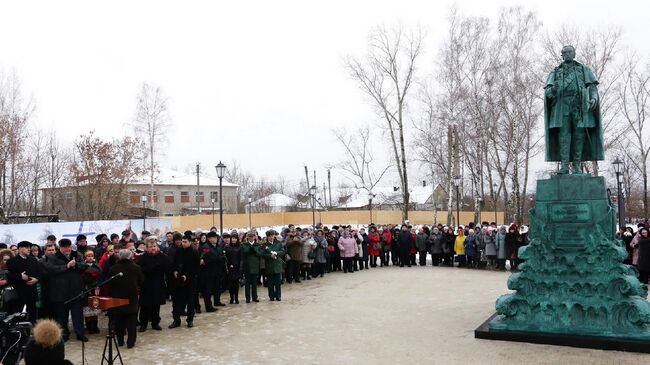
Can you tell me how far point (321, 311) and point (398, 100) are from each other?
69.3 feet

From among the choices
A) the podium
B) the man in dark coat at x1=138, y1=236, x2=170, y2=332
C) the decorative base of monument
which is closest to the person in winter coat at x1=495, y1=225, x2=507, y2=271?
the decorative base of monument

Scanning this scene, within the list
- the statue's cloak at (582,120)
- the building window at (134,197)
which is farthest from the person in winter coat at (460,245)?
the building window at (134,197)

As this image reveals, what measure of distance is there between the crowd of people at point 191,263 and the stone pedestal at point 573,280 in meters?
5.62

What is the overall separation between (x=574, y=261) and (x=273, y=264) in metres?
6.70

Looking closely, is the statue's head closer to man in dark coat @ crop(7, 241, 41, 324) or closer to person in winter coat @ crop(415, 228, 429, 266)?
man in dark coat @ crop(7, 241, 41, 324)

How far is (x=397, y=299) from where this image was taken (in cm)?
1248

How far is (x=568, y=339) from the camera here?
7.86 meters

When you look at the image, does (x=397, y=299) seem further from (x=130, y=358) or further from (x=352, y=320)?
(x=130, y=358)

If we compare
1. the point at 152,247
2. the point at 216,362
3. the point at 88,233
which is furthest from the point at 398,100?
the point at 216,362

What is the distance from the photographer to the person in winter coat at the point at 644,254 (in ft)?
46.2

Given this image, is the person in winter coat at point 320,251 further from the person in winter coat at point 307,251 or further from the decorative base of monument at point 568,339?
the decorative base of monument at point 568,339

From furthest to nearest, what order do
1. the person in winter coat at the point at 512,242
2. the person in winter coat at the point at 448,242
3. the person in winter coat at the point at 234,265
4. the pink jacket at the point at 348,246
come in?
the person in winter coat at the point at 448,242 < the pink jacket at the point at 348,246 < the person in winter coat at the point at 512,242 < the person in winter coat at the point at 234,265

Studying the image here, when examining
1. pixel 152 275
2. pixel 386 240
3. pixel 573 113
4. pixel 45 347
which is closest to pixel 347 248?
pixel 386 240

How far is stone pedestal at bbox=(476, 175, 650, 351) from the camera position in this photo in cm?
780
